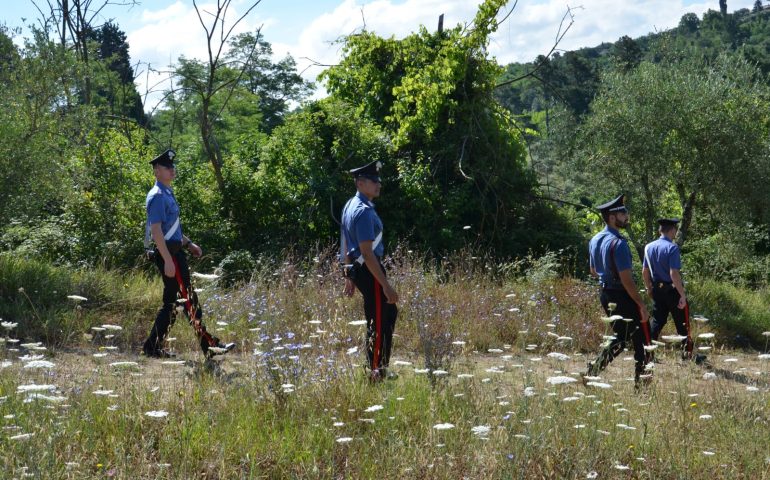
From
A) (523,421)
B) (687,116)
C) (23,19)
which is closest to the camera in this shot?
(523,421)

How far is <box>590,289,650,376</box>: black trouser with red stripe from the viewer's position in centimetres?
756

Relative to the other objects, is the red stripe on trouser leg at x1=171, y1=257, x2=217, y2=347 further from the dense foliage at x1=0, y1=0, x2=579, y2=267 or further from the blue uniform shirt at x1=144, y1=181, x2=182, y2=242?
the dense foliage at x1=0, y1=0, x2=579, y2=267

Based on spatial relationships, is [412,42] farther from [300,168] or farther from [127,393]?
[127,393]

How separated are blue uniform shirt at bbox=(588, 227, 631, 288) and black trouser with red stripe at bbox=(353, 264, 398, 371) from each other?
7.02ft

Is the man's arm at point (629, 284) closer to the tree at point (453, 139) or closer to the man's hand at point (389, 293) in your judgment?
the man's hand at point (389, 293)

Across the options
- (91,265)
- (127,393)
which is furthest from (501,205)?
(127,393)

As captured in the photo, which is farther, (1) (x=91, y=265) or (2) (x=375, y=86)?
(2) (x=375, y=86)

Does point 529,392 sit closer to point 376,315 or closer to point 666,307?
point 376,315

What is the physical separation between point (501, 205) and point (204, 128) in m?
5.68

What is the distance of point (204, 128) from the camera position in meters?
15.4

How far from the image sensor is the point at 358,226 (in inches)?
263

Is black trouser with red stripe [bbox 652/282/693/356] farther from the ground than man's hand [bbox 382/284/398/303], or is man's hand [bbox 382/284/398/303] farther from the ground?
man's hand [bbox 382/284/398/303]

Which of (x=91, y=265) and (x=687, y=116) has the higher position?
(x=687, y=116)

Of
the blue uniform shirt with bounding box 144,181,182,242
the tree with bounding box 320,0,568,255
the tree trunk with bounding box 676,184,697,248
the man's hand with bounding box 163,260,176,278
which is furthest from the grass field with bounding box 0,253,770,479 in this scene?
the tree trunk with bounding box 676,184,697,248
